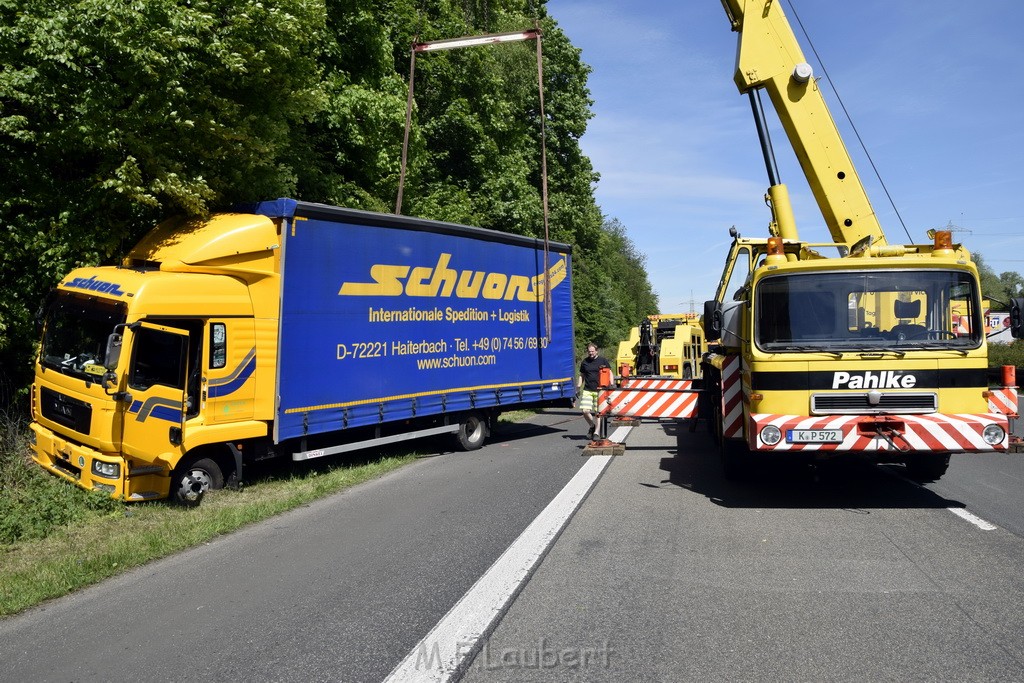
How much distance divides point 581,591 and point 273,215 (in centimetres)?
634

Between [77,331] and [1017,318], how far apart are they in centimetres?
960

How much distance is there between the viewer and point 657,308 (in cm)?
10012

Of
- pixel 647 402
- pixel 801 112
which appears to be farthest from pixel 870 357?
pixel 647 402

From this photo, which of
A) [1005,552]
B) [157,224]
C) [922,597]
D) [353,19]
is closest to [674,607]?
[922,597]

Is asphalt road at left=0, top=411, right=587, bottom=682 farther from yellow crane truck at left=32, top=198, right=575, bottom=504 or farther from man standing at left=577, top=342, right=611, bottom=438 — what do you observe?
man standing at left=577, top=342, right=611, bottom=438

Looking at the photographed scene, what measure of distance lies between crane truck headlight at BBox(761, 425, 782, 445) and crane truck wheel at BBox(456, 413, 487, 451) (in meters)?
6.17

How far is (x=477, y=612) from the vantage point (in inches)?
193

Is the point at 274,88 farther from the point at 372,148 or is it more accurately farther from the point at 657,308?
the point at 657,308

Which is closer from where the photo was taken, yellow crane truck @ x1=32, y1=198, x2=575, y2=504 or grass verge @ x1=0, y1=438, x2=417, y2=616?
grass verge @ x1=0, y1=438, x2=417, y2=616

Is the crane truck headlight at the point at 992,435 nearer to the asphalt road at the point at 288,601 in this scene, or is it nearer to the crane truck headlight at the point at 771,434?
the crane truck headlight at the point at 771,434

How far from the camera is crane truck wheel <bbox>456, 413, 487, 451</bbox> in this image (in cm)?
1296

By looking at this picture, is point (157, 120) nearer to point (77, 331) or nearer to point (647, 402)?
point (77, 331)

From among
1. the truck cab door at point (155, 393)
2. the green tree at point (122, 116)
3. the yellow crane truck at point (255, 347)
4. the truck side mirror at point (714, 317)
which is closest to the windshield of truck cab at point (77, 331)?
the yellow crane truck at point (255, 347)

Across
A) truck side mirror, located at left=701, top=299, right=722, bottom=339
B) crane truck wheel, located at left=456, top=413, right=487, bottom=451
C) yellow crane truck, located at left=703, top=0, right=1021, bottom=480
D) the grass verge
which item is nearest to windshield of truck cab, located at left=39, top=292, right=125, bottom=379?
the grass verge
